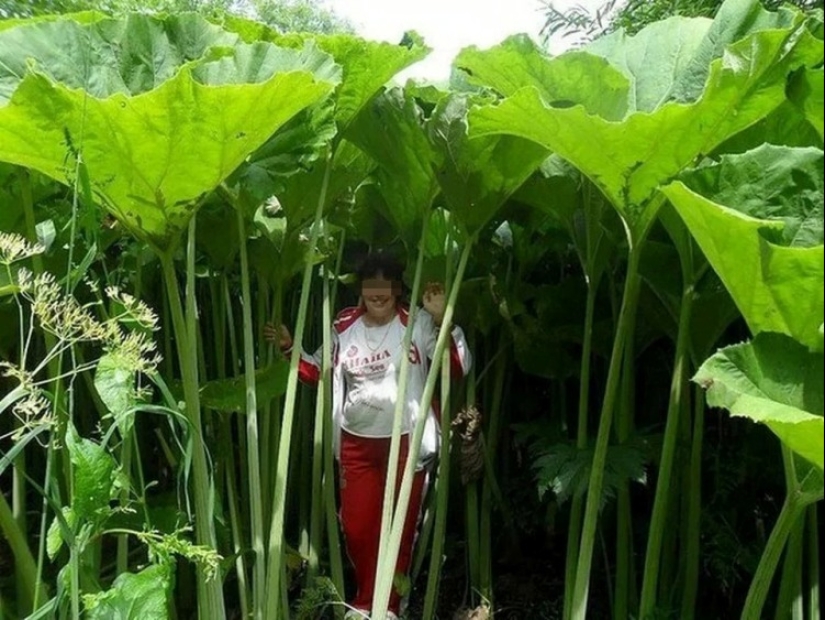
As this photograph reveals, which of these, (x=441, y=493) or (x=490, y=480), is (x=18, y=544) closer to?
(x=441, y=493)

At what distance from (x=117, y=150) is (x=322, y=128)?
48 centimetres

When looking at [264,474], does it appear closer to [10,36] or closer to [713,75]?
[10,36]

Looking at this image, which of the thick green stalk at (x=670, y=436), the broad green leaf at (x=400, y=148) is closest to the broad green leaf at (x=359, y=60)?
the broad green leaf at (x=400, y=148)

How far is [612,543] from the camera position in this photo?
10.0 ft

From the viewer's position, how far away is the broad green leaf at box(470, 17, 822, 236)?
174cm

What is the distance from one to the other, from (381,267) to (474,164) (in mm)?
655

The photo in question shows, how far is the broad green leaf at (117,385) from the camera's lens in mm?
1492

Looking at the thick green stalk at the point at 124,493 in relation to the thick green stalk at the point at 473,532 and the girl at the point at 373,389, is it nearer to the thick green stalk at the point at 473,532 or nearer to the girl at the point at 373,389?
the girl at the point at 373,389

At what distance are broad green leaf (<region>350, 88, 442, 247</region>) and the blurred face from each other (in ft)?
0.93

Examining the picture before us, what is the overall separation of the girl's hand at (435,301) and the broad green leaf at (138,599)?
1269 mm

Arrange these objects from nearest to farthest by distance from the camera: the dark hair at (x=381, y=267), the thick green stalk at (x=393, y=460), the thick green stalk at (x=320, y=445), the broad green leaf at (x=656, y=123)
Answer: the broad green leaf at (x=656, y=123), the thick green stalk at (x=393, y=460), the thick green stalk at (x=320, y=445), the dark hair at (x=381, y=267)

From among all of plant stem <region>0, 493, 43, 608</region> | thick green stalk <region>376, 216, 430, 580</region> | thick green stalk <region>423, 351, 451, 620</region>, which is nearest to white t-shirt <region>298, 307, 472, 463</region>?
thick green stalk <region>423, 351, 451, 620</region>

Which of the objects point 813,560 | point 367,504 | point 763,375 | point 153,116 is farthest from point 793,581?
point 153,116

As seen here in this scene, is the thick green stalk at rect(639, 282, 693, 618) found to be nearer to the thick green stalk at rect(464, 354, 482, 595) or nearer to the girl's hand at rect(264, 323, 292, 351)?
the thick green stalk at rect(464, 354, 482, 595)
